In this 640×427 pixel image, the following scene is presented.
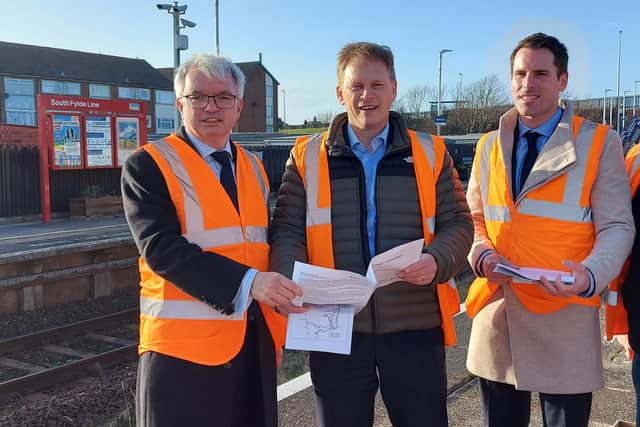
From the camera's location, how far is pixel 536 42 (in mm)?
3164

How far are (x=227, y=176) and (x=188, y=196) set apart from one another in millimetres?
266

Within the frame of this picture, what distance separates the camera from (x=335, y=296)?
276cm

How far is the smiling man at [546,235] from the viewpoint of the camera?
305 centimetres

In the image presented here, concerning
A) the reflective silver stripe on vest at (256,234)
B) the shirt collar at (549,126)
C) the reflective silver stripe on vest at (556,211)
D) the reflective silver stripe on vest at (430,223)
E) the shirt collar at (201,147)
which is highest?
the shirt collar at (549,126)

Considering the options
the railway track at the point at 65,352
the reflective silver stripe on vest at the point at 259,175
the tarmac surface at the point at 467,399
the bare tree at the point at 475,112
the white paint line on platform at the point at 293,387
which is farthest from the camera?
the bare tree at the point at 475,112

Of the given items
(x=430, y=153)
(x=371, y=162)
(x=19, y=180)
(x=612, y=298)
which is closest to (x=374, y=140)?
(x=371, y=162)

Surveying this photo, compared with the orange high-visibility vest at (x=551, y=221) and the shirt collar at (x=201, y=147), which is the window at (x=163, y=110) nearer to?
the shirt collar at (x=201, y=147)

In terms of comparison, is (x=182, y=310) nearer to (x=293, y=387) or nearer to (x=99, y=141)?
(x=293, y=387)

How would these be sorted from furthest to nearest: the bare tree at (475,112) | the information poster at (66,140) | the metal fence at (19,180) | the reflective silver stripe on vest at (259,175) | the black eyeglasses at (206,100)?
1. the bare tree at (475,112)
2. the information poster at (66,140)
3. the metal fence at (19,180)
4. the reflective silver stripe on vest at (259,175)
5. the black eyeglasses at (206,100)

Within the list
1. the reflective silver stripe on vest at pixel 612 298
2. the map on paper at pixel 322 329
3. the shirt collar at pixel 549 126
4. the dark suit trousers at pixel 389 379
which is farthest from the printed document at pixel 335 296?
the reflective silver stripe on vest at pixel 612 298

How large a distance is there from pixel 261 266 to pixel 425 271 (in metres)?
0.77

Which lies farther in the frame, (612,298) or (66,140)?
(66,140)

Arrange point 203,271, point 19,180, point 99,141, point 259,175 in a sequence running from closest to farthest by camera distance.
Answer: point 203,271, point 259,175, point 19,180, point 99,141

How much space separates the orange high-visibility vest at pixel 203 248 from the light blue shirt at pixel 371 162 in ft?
1.83
